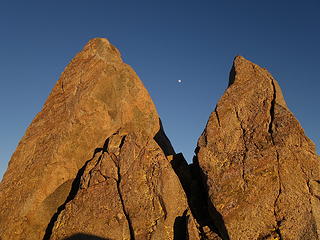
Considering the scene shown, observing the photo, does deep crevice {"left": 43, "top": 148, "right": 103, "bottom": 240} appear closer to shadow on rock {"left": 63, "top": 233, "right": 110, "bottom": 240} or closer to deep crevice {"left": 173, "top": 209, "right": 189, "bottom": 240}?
shadow on rock {"left": 63, "top": 233, "right": 110, "bottom": 240}

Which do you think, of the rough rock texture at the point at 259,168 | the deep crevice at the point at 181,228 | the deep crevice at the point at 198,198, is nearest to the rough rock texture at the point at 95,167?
the deep crevice at the point at 181,228

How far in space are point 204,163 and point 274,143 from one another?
4.83m

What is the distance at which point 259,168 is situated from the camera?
23.7 m

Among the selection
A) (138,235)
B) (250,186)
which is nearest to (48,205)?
(138,235)

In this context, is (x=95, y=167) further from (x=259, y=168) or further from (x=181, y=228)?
(x=259, y=168)

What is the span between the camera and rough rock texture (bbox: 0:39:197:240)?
970 inches

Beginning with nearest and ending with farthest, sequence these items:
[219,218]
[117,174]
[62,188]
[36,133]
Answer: [219,218] → [117,174] → [62,188] → [36,133]

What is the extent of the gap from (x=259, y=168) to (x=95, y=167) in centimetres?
1215

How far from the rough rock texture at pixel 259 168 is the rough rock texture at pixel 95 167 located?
2.77 m

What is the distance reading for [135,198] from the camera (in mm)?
25078

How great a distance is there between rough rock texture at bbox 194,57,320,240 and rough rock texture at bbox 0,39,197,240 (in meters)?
2.77

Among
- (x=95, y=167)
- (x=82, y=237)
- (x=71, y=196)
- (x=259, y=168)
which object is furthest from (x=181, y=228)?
(x=71, y=196)

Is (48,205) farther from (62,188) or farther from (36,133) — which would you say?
(36,133)

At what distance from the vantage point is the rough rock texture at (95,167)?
80.8ft
